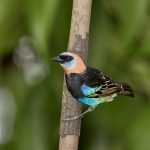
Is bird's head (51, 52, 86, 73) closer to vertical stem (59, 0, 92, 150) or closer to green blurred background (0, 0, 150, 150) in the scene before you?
vertical stem (59, 0, 92, 150)

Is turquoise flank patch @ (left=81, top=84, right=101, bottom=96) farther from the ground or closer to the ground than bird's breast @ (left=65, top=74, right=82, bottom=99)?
closer to the ground

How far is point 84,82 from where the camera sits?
0.84 meters

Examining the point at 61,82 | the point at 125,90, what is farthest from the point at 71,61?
the point at 61,82

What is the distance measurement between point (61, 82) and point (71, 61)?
1.85 feet

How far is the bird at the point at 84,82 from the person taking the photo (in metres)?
0.81

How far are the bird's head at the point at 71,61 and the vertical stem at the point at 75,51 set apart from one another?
3 centimetres

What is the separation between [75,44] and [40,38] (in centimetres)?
26

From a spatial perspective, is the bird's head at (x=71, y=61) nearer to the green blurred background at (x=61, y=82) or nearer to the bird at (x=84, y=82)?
the bird at (x=84, y=82)

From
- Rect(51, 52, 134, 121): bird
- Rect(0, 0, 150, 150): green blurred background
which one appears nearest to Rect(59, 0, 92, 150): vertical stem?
Rect(51, 52, 134, 121): bird

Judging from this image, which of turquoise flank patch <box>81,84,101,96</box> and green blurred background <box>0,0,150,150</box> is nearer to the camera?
turquoise flank patch <box>81,84,101,96</box>

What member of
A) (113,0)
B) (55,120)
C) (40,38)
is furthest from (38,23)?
(55,120)

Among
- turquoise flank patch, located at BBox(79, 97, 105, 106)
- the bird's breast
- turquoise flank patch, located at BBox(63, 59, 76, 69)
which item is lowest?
turquoise flank patch, located at BBox(79, 97, 105, 106)

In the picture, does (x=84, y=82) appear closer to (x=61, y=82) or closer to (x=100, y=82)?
(x=100, y=82)

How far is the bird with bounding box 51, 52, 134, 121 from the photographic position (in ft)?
2.65
